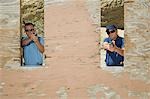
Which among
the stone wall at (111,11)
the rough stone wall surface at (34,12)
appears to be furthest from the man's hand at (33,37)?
the stone wall at (111,11)

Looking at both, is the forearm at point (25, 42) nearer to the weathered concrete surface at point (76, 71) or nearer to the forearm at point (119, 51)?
the weathered concrete surface at point (76, 71)

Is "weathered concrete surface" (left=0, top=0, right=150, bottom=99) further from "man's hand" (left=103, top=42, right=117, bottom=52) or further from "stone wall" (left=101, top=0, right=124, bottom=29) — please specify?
"stone wall" (left=101, top=0, right=124, bottom=29)

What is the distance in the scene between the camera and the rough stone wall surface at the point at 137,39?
2418mm

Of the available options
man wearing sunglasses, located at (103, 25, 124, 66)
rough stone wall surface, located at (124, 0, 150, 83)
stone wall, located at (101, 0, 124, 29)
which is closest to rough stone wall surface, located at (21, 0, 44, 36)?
stone wall, located at (101, 0, 124, 29)

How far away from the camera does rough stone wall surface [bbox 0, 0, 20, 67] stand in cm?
255

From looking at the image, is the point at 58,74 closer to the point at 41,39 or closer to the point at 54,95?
the point at 54,95

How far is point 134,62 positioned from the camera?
243 cm

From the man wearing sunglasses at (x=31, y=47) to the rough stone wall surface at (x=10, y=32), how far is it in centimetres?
8

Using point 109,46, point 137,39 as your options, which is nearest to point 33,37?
point 109,46

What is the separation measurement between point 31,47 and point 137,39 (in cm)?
82

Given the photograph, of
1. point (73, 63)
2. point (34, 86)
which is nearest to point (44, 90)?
point (34, 86)

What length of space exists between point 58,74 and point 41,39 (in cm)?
33

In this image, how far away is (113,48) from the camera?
255 cm

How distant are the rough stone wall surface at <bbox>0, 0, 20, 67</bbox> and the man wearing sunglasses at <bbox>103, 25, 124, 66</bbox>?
2.24 ft
